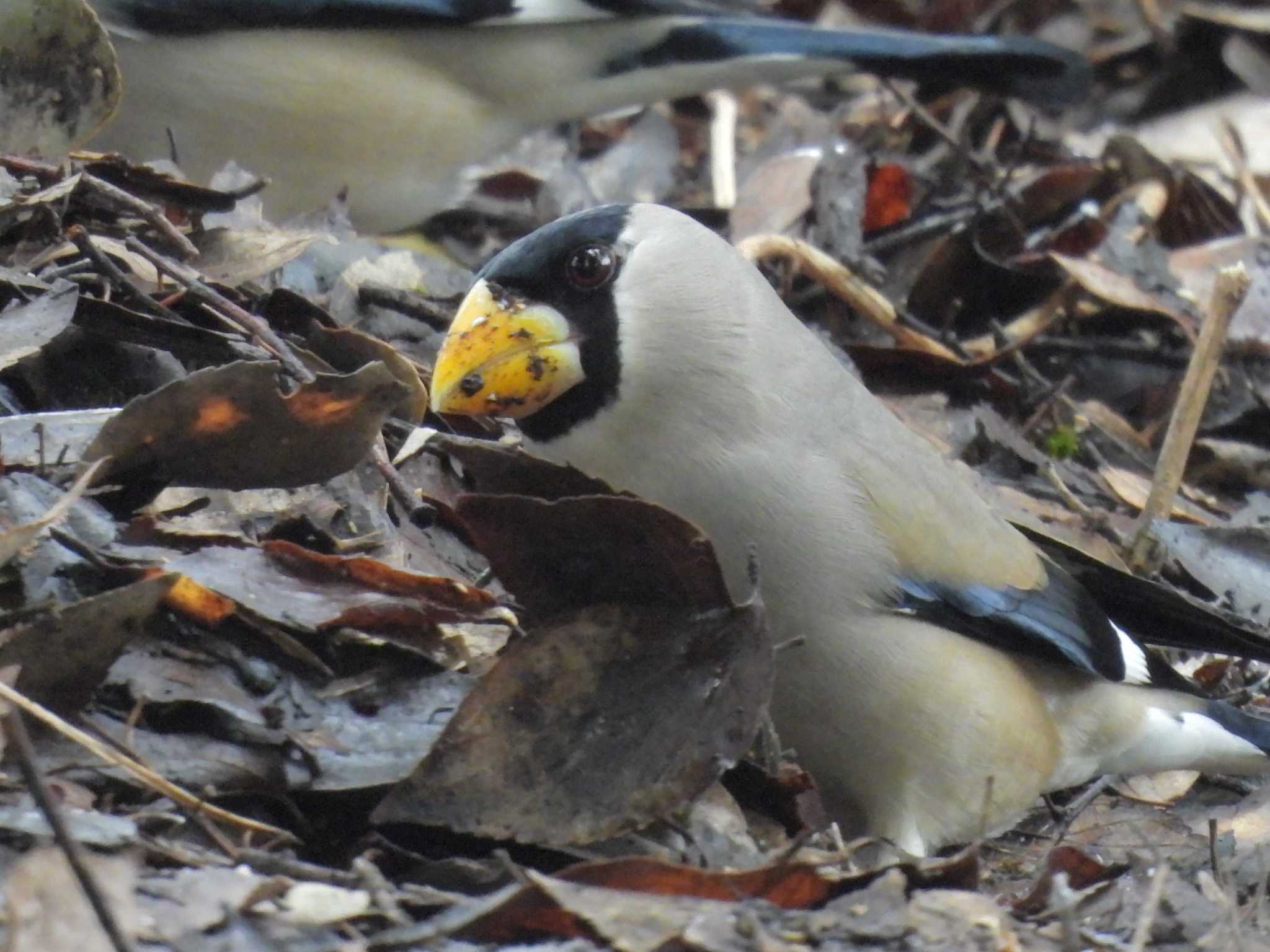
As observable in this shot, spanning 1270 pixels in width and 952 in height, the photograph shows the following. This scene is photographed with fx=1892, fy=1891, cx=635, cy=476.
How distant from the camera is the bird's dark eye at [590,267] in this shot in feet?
9.89

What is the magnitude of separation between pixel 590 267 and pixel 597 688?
803 mm

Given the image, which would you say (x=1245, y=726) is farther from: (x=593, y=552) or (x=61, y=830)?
(x=61, y=830)

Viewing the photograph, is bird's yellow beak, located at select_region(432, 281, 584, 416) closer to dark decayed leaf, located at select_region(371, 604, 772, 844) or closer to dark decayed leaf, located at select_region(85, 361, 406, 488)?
dark decayed leaf, located at select_region(85, 361, 406, 488)

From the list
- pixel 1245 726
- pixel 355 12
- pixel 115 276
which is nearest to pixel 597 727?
pixel 115 276

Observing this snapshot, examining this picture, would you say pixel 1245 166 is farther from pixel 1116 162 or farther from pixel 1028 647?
pixel 1028 647

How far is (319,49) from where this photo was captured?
16.0 feet

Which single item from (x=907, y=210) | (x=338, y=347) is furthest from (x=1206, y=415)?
(x=338, y=347)

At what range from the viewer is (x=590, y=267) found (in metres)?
3.03

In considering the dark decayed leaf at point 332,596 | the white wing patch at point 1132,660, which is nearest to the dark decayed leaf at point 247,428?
the dark decayed leaf at point 332,596

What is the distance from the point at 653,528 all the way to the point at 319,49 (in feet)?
9.28

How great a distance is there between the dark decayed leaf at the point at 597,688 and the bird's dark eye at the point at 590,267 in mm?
612

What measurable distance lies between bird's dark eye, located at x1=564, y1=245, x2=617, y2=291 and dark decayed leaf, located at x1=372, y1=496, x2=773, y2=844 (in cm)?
61

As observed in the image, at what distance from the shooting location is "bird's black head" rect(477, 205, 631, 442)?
299 cm

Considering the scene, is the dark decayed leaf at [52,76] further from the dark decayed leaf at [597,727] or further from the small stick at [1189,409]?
the small stick at [1189,409]
